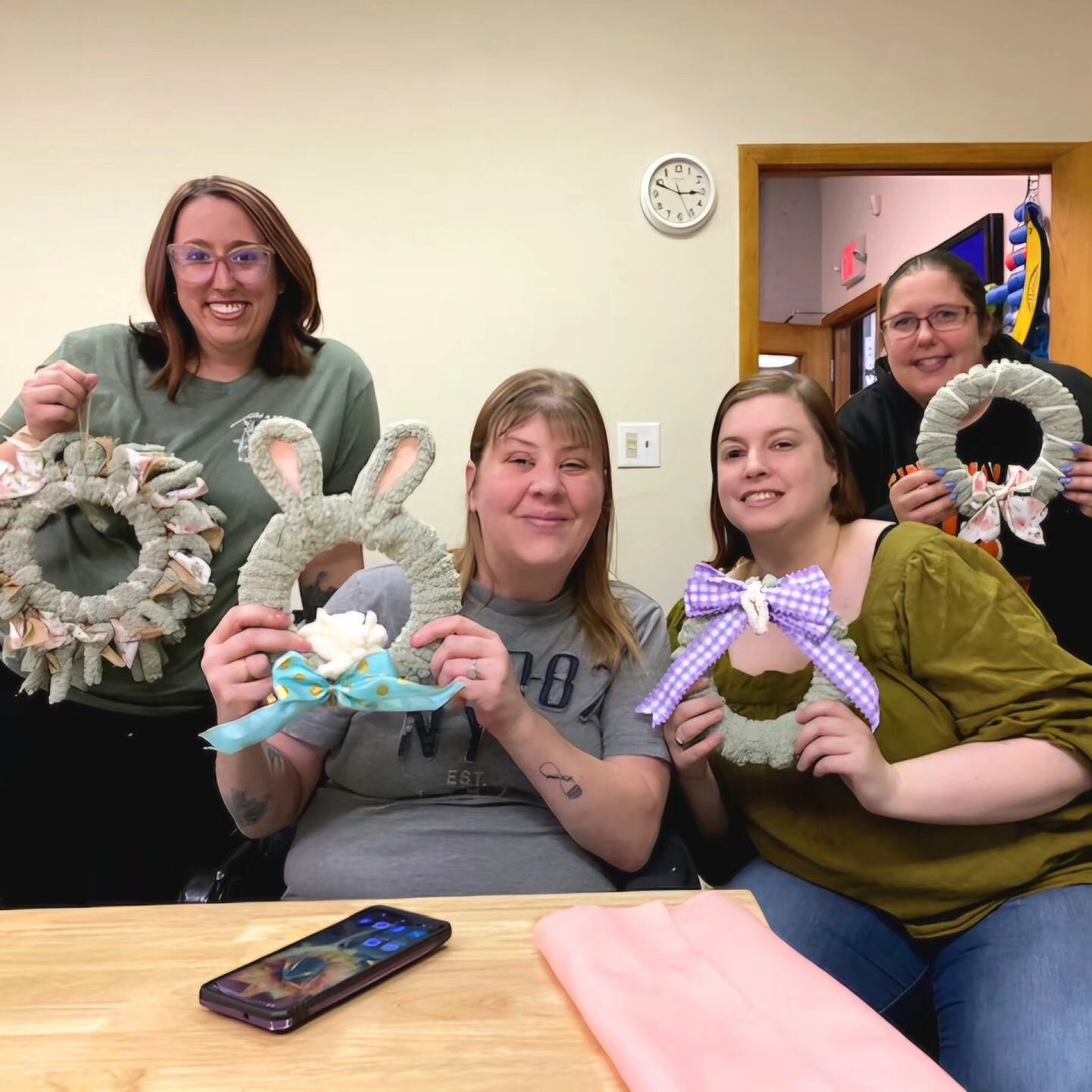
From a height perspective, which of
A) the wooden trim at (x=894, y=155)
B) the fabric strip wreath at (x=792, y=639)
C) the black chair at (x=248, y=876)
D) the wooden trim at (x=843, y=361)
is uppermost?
the wooden trim at (x=894, y=155)

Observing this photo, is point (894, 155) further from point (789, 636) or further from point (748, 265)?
point (789, 636)

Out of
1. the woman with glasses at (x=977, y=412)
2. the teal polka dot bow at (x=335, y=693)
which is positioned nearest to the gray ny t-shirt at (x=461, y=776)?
the teal polka dot bow at (x=335, y=693)

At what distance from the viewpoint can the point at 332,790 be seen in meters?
1.27

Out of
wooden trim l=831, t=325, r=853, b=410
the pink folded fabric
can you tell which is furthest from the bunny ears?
wooden trim l=831, t=325, r=853, b=410

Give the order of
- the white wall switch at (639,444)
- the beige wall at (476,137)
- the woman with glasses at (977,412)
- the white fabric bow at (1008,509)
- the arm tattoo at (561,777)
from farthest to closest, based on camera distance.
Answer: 1. the white wall switch at (639,444)
2. the beige wall at (476,137)
3. the woman with glasses at (977,412)
4. the white fabric bow at (1008,509)
5. the arm tattoo at (561,777)

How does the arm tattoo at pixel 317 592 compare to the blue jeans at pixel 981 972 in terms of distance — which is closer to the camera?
the blue jeans at pixel 981 972

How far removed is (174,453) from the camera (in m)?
1.56

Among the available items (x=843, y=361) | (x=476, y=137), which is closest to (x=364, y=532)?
(x=476, y=137)

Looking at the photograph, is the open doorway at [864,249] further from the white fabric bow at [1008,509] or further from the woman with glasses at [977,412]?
the white fabric bow at [1008,509]

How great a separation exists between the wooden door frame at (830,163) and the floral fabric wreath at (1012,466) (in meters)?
1.22

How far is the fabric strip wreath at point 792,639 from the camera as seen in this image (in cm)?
118

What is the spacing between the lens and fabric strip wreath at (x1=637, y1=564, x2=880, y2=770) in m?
1.18

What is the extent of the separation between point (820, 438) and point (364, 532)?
0.74 meters

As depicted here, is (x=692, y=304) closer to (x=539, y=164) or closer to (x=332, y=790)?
(x=539, y=164)
